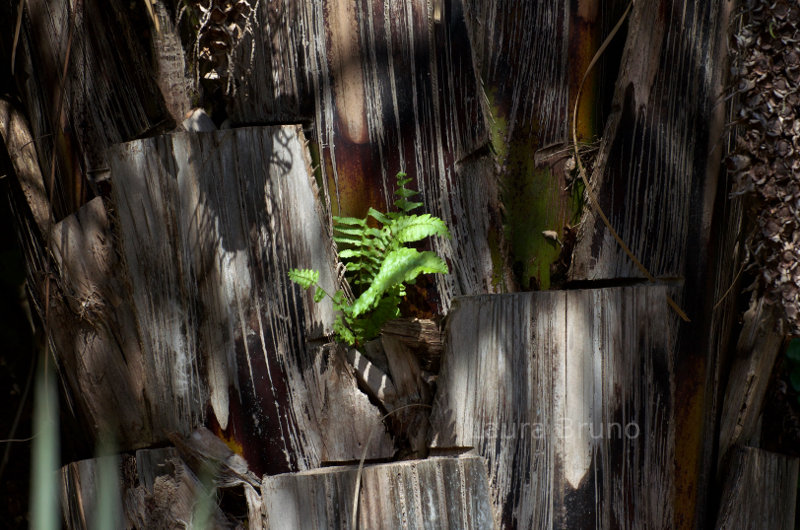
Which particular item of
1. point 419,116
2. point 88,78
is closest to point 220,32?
point 88,78

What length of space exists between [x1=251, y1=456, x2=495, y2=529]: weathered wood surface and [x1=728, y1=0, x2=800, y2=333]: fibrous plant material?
40.5 inches

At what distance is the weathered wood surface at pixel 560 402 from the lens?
1676 mm

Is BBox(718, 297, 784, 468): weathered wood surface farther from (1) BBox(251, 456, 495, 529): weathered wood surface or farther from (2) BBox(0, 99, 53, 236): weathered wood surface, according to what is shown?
(2) BBox(0, 99, 53, 236): weathered wood surface

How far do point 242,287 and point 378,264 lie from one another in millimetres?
387

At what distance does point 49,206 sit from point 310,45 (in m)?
0.92

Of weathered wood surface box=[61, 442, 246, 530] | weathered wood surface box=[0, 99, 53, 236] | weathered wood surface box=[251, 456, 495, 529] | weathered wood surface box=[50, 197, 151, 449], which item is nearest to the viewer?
weathered wood surface box=[251, 456, 495, 529]

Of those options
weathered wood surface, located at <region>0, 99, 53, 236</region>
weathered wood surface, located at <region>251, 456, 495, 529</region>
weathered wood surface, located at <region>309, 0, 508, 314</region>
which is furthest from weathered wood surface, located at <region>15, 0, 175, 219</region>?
weathered wood surface, located at <region>251, 456, 495, 529</region>

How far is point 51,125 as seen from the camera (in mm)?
1980

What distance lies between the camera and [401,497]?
1.67m

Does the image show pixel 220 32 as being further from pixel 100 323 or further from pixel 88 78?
pixel 100 323

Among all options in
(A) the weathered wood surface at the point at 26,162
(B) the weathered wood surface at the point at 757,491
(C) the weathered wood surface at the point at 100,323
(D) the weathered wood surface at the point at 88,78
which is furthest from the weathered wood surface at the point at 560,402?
(A) the weathered wood surface at the point at 26,162

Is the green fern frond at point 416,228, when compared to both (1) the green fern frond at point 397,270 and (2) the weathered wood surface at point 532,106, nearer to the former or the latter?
(1) the green fern frond at point 397,270

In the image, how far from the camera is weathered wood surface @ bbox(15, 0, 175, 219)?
1.94m

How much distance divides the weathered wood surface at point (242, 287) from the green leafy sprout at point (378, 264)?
0.06 m
